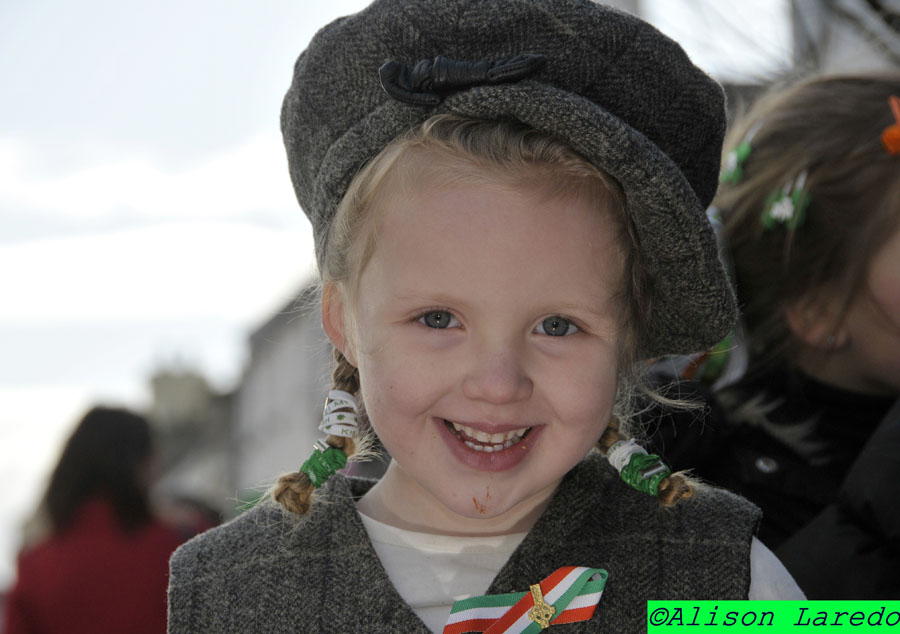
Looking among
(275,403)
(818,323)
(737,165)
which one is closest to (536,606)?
(818,323)

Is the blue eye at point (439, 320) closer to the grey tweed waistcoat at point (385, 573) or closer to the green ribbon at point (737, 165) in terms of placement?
the grey tweed waistcoat at point (385, 573)

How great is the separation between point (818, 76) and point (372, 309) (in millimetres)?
1531

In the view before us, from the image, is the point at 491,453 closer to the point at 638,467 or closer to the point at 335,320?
the point at 638,467

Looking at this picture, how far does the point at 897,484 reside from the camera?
1.79m

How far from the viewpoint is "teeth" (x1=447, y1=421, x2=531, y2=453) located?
1.54 m

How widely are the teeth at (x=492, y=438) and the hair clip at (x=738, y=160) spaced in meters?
1.18

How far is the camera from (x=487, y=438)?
154cm

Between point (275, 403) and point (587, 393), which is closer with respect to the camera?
point (587, 393)

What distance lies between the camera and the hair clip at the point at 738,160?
2.43m

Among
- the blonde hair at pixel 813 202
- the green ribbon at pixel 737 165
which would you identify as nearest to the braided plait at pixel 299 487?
the blonde hair at pixel 813 202

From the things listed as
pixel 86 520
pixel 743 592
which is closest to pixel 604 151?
pixel 743 592

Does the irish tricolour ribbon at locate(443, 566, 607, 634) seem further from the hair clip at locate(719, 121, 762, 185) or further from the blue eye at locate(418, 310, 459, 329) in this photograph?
the hair clip at locate(719, 121, 762, 185)

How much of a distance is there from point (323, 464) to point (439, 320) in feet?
1.17

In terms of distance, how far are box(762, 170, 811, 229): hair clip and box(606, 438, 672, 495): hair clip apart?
90 centimetres
